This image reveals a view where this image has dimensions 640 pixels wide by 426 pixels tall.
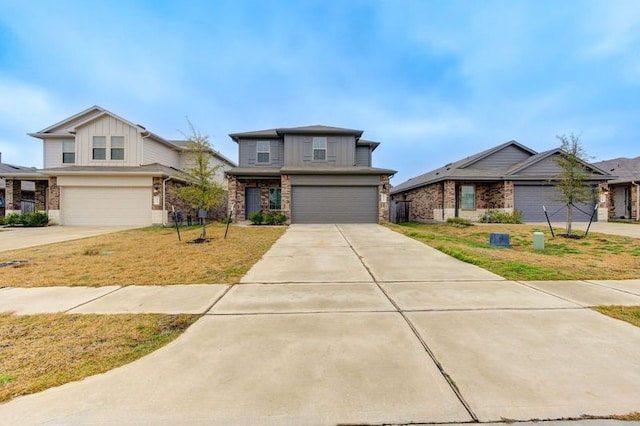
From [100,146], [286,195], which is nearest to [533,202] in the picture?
[286,195]

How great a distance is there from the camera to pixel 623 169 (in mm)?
21672

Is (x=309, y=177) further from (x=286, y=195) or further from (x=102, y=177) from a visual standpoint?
(x=102, y=177)

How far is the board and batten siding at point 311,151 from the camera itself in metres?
18.5

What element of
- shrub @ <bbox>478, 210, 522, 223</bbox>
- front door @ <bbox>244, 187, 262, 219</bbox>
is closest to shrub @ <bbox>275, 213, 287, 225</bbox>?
front door @ <bbox>244, 187, 262, 219</bbox>

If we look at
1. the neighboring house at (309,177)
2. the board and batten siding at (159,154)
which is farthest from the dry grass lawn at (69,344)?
the board and batten siding at (159,154)

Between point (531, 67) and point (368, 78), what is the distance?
10.8 m

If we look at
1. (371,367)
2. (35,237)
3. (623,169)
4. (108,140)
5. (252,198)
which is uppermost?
(108,140)

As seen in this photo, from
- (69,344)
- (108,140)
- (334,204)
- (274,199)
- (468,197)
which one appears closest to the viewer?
(69,344)

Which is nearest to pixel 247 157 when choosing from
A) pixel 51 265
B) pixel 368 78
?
pixel 368 78

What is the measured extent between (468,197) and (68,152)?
26901 millimetres

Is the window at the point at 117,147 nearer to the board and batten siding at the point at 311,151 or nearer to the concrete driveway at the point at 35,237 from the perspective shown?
the concrete driveway at the point at 35,237

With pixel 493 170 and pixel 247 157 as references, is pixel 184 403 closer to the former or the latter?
pixel 247 157

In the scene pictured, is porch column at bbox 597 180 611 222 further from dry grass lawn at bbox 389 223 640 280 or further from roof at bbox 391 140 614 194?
dry grass lawn at bbox 389 223 640 280

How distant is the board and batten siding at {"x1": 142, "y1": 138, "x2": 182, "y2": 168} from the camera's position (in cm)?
1806
